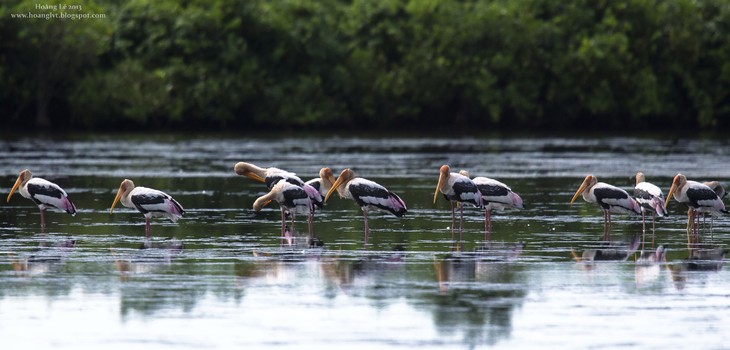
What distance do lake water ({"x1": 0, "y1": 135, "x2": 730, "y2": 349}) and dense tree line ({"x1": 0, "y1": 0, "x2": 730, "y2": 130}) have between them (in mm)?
50865

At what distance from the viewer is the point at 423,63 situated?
84125 millimetres

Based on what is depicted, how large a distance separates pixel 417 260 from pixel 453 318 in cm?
414

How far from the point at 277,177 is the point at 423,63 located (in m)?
61.7

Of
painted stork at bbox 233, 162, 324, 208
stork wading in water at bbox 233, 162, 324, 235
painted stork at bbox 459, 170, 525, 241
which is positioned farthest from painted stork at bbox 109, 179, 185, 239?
painted stork at bbox 459, 170, 525, 241

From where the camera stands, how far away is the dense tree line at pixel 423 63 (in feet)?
265

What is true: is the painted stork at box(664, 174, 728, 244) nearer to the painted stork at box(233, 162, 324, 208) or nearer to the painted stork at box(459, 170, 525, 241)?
the painted stork at box(459, 170, 525, 241)

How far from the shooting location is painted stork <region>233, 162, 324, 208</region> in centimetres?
2103

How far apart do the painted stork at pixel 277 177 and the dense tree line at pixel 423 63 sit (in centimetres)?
5291

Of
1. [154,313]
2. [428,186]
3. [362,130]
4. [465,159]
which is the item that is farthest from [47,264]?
[362,130]

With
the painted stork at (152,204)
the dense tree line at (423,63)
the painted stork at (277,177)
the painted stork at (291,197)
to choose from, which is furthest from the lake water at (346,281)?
the dense tree line at (423,63)

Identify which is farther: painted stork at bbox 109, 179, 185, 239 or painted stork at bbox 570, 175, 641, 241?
painted stork at bbox 570, 175, 641, 241

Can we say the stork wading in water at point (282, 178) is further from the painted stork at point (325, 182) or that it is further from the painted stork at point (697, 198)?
the painted stork at point (697, 198)

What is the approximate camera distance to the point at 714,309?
1382 centimetres

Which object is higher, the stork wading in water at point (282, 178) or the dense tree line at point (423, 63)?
the dense tree line at point (423, 63)
